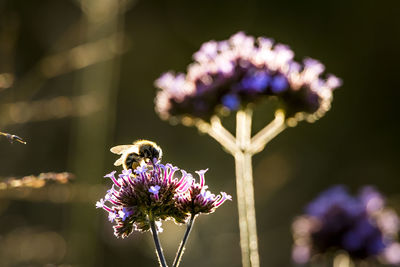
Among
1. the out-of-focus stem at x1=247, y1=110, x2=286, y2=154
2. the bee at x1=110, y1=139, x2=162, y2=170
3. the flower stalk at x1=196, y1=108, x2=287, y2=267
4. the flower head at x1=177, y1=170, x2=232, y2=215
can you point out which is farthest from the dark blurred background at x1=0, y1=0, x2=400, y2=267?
the flower head at x1=177, y1=170, x2=232, y2=215

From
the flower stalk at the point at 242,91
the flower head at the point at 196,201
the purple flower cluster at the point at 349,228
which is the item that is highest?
the flower stalk at the point at 242,91

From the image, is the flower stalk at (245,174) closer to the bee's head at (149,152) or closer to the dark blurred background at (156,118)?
the dark blurred background at (156,118)

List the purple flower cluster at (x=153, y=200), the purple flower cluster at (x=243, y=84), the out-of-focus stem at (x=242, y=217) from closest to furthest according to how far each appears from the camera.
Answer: the purple flower cluster at (x=153, y=200), the out-of-focus stem at (x=242, y=217), the purple flower cluster at (x=243, y=84)

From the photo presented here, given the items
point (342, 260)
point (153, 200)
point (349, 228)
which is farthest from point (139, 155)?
point (342, 260)

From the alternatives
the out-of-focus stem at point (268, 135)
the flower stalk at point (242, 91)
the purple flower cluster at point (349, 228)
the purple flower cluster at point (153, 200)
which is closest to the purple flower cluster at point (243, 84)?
the flower stalk at point (242, 91)

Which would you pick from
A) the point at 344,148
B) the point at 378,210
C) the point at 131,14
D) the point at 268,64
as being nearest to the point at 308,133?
the point at 344,148

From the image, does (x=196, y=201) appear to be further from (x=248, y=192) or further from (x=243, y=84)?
(x=243, y=84)
